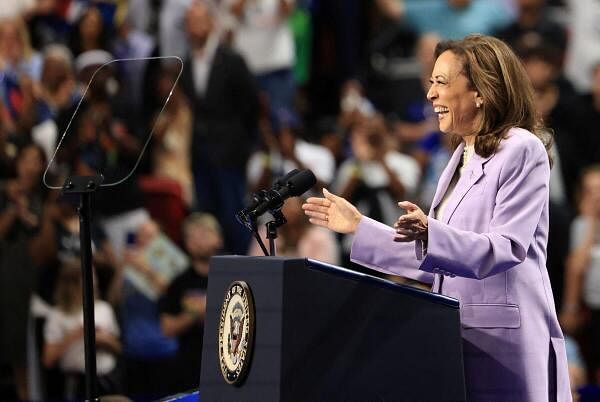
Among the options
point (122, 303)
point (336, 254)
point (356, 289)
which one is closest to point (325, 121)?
point (336, 254)

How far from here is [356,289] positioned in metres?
2.57

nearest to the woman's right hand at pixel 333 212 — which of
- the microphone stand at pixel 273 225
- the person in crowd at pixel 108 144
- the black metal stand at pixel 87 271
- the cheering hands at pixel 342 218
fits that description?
the cheering hands at pixel 342 218

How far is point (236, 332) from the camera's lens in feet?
8.64

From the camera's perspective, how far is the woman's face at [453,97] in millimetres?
2906

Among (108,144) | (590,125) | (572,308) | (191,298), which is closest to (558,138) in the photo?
(590,125)

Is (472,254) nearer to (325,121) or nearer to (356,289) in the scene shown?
(356,289)

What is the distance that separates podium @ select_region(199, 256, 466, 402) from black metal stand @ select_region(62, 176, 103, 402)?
49 centimetres

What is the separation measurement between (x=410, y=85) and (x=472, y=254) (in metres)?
5.17

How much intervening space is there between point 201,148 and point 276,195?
4.65 m

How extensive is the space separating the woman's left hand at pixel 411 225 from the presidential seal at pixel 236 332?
378 millimetres

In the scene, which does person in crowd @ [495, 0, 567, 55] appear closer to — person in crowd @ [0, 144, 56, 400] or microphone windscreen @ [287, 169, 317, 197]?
person in crowd @ [0, 144, 56, 400]

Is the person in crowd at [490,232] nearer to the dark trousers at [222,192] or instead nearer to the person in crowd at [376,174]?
the person in crowd at [376,174]

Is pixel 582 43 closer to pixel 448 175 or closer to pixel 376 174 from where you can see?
pixel 376 174

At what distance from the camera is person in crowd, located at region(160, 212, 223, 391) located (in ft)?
21.6
